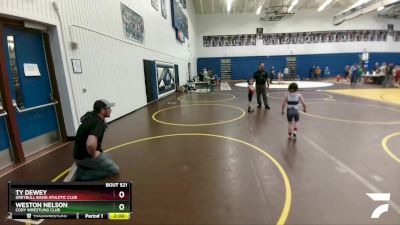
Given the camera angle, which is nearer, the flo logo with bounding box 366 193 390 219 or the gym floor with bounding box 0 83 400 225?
the flo logo with bounding box 366 193 390 219

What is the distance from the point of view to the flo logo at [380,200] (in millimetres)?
3086

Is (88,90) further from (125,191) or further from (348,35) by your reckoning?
(348,35)

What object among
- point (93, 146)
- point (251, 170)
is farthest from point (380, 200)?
point (93, 146)

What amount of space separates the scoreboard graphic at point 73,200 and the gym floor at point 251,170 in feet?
5.61

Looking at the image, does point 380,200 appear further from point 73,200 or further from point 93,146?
point 93,146

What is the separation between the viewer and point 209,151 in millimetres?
5617

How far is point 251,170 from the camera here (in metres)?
4.53

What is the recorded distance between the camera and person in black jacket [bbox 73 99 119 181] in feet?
12.9

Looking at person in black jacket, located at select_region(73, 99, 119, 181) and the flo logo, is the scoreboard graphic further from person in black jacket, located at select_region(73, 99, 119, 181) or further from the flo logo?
the flo logo

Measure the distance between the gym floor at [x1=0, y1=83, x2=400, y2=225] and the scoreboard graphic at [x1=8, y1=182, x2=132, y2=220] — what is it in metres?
1.71

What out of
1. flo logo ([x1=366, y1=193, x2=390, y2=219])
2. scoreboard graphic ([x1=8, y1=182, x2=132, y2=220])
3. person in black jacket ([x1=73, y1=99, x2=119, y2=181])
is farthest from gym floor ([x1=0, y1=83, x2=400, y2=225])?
scoreboard graphic ([x1=8, y1=182, x2=132, y2=220])

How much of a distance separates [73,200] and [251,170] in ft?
11.6

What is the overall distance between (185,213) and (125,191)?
188 centimetres

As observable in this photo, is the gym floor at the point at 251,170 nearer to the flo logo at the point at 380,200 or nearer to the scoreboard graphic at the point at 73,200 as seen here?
the flo logo at the point at 380,200
